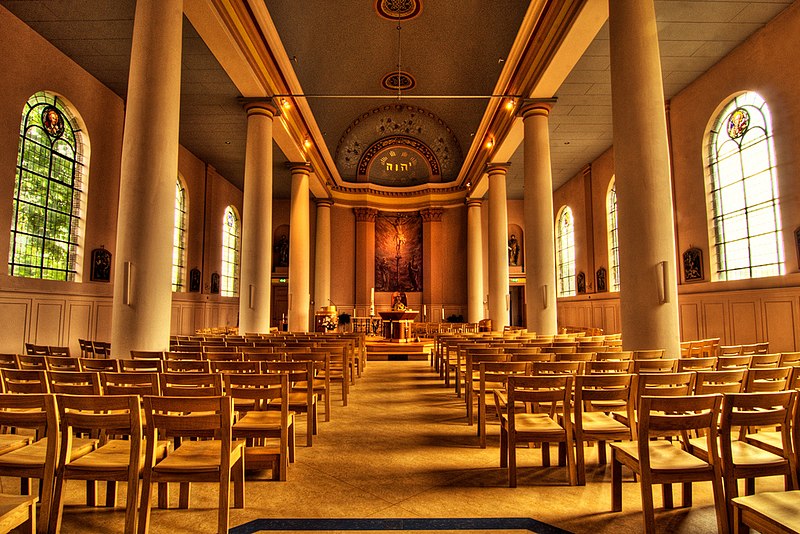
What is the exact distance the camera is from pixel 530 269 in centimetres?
1231

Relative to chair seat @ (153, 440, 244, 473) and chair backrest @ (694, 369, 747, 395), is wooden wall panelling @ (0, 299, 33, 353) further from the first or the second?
chair backrest @ (694, 369, 747, 395)

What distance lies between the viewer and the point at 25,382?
3490 mm

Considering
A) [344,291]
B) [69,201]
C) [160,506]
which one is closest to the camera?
[160,506]

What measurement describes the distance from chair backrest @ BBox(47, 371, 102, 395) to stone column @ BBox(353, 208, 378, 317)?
2089 centimetres

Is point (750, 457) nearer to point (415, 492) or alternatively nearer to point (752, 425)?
point (752, 425)

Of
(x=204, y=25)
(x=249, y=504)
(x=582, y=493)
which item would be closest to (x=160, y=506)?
(x=249, y=504)

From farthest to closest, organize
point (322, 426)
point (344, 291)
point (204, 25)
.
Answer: point (344, 291), point (204, 25), point (322, 426)

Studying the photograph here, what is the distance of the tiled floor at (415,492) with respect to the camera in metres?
3.17

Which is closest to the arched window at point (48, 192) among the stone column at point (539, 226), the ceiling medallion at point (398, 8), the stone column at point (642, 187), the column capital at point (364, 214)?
the ceiling medallion at point (398, 8)

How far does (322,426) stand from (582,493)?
10.5ft

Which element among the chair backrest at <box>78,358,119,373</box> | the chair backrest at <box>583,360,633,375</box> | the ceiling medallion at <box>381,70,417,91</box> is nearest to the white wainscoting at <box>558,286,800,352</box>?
the chair backrest at <box>583,360,633,375</box>

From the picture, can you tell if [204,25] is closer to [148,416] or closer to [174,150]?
[174,150]

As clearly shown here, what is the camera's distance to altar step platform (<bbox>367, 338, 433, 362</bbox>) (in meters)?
15.0

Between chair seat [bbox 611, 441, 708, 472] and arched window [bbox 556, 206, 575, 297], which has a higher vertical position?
arched window [bbox 556, 206, 575, 297]
